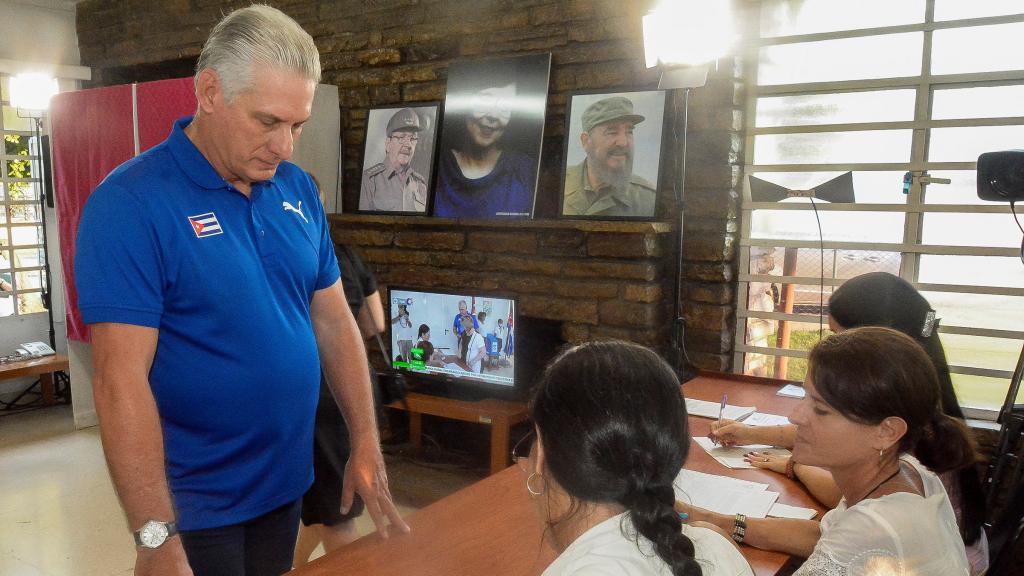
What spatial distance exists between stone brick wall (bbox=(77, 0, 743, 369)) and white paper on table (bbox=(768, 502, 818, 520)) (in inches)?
62.7

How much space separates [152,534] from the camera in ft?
3.65

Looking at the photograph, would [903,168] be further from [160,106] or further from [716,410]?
[160,106]

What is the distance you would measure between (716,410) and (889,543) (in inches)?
41.3

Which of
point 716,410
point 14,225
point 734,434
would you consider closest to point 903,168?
point 716,410

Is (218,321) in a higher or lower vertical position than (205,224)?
lower

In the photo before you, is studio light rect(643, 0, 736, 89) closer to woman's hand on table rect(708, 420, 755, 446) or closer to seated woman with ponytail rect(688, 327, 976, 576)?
woman's hand on table rect(708, 420, 755, 446)

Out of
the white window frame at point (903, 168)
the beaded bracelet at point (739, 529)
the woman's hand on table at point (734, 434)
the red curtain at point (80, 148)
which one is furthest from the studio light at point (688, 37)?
the red curtain at point (80, 148)

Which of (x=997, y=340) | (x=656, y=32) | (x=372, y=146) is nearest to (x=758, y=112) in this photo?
(x=656, y=32)

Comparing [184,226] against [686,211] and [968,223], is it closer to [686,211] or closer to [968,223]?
[686,211]

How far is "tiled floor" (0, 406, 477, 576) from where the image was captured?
9.66 ft

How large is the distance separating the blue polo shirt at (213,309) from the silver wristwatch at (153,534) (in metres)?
0.16

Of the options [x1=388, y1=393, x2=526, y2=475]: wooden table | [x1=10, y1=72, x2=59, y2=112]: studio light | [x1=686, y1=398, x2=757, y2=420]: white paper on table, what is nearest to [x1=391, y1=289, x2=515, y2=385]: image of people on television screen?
[x1=388, y1=393, x2=526, y2=475]: wooden table

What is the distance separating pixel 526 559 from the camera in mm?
1376

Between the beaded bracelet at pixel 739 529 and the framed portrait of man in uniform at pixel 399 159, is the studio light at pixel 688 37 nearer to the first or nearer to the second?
the framed portrait of man in uniform at pixel 399 159
